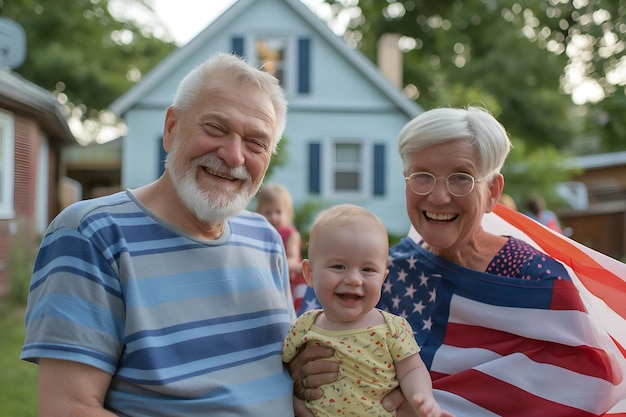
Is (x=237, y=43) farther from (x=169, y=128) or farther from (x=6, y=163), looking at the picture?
(x=169, y=128)

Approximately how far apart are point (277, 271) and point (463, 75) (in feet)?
84.9

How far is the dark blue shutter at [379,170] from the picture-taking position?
53.6ft

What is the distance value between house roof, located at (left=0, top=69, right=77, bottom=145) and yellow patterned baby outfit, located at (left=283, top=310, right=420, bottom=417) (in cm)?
779

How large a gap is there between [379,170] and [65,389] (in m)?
14.7

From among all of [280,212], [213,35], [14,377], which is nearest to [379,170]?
[213,35]

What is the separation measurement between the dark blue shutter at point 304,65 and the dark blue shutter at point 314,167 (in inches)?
56.0

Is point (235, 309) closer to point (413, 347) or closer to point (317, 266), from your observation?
point (317, 266)

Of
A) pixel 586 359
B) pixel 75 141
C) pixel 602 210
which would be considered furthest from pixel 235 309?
pixel 75 141

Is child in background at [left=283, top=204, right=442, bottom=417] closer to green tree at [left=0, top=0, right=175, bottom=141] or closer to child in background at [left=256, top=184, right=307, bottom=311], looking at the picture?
child in background at [left=256, top=184, right=307, bottom=311]

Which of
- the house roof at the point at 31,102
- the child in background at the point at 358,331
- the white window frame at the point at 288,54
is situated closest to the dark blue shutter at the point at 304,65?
the white window frame at the point at 288,54

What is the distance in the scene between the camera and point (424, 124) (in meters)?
2.63

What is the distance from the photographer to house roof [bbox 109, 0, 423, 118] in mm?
15545

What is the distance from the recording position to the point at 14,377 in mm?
6262

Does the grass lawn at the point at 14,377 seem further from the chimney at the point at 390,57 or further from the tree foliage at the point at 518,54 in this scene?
the chimney at the point at 390,57
